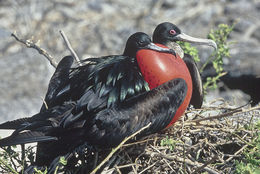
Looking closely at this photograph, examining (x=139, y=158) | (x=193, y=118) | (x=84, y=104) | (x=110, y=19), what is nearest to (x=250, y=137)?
(x=193, y=118)

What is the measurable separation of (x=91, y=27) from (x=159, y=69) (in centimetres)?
271

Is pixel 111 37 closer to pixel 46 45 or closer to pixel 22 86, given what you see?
pixel 46 45

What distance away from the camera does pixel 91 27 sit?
456 centimetres

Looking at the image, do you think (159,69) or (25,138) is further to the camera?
(159,69)

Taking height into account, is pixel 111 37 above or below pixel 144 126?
above

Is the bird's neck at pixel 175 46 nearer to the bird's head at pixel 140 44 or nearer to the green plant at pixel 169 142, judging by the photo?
the bird's head at pixel 140 44

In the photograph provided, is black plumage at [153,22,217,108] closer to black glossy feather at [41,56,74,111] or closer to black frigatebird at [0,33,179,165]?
black frigatebird at [0,33,179,165]

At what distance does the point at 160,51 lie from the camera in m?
1.97

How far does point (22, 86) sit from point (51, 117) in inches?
97.2

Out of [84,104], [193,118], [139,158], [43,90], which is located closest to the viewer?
[84,104]

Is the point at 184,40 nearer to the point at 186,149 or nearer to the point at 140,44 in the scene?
the point at 140,44

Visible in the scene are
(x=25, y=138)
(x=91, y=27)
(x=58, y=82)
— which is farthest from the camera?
(x=91, y=27)

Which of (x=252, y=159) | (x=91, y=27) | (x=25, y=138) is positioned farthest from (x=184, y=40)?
(x=91, y=27)

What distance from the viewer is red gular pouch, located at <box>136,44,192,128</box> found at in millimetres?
1916
